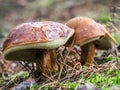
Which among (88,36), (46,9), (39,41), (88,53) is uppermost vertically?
(39,41)

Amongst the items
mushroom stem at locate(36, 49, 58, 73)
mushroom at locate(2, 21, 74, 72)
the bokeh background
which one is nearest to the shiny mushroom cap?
mushroom at locate(2, 21, 74, 72)

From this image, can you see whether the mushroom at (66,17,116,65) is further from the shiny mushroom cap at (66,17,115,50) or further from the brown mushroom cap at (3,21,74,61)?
the brown mushroom cap at (3,21,74,61)

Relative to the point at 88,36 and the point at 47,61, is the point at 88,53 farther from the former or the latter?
the point at 47,61

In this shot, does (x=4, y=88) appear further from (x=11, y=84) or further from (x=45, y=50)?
(x=45, y=50)

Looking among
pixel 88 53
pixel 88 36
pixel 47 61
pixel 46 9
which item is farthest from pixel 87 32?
pixel 46 9

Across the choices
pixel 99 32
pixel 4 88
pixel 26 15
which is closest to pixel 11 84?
pixel 4 88

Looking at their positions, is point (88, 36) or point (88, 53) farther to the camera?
point (88, 53)

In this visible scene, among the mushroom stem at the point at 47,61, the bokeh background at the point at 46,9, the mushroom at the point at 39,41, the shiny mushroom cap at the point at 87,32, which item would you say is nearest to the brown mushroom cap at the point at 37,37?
the mushroom at the point at 39,41
